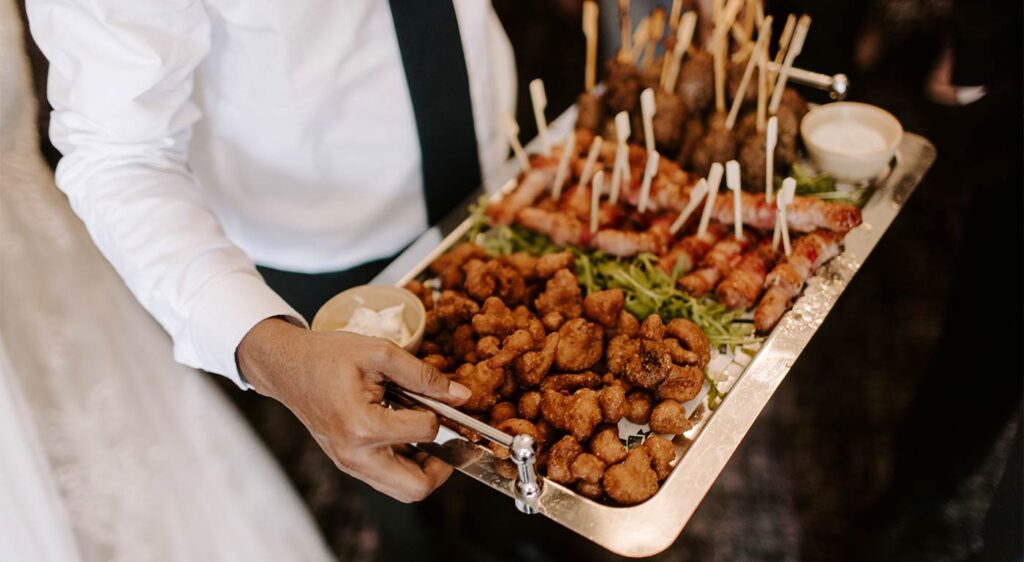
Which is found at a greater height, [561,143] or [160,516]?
[561,143]

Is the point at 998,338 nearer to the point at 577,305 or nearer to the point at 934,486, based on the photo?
the point at 934,486

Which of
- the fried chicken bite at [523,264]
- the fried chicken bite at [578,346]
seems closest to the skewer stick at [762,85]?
the fried chicken bite at [523,264]

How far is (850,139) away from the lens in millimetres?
2359

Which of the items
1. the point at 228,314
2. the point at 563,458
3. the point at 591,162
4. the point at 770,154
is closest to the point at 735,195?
the point at 770,154

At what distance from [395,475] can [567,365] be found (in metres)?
0.48

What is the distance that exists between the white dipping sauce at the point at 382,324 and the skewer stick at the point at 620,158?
2.42 feet

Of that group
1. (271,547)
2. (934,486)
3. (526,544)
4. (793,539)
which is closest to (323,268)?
(271,547)

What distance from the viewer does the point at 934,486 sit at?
280 cm

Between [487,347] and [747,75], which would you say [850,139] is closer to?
[747,75]

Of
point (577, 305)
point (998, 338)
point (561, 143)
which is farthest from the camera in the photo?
point (998, 338)

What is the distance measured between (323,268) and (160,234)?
2.22 ft

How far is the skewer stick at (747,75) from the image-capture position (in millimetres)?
2242

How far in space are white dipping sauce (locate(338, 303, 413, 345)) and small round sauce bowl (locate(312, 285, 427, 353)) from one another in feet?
0.07

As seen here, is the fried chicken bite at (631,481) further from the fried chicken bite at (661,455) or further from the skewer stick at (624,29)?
the skewer stick at (624,29)
